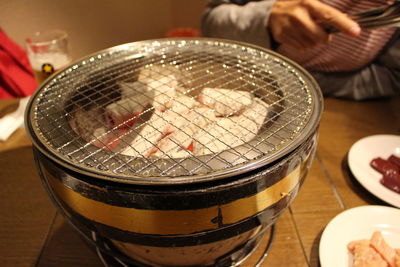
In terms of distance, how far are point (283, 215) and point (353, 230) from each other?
0.25m

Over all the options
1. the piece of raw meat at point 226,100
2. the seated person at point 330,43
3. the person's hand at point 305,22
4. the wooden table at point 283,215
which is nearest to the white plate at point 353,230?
the wooden table at point 283,215

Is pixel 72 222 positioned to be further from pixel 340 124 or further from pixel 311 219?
pixel 340 124

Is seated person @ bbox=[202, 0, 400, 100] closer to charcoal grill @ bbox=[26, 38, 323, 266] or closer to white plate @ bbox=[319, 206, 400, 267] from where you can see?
charcoal grill @ bbox=[26, 38, 323, 266]

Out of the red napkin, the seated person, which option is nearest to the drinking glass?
the red napkin

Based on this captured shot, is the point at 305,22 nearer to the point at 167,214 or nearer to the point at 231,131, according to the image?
the point at 231,131

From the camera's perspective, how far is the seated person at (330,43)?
1.67 meters

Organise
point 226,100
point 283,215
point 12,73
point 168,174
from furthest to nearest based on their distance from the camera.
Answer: point 12,73, point 283,215, point 226,100, point 168,174

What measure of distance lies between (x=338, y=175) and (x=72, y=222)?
113 cm

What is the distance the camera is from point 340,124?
173cm

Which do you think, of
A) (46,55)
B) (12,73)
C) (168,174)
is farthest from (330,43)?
(12,73)

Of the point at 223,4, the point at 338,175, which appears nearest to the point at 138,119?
the point at 338,175

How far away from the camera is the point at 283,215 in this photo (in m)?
1.26

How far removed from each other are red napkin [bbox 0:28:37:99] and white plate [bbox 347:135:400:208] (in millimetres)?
2063

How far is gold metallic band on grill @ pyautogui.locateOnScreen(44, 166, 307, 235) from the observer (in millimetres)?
715
